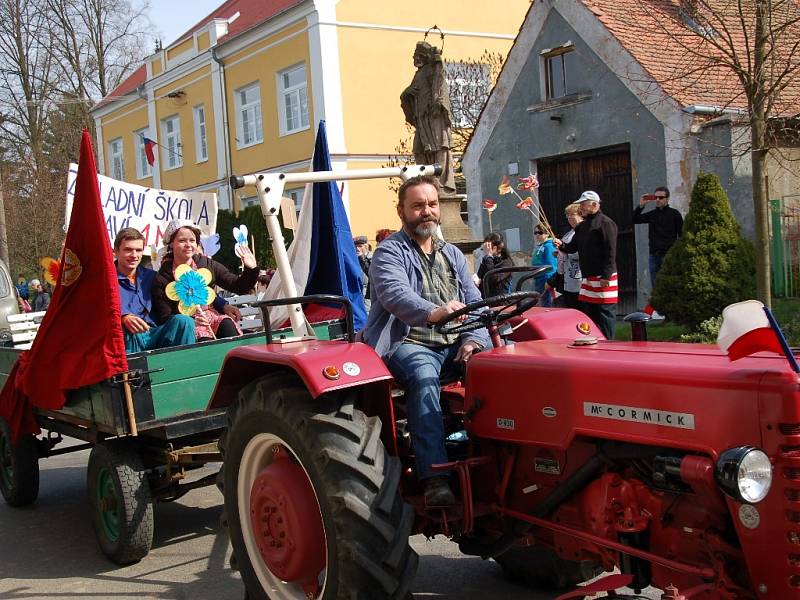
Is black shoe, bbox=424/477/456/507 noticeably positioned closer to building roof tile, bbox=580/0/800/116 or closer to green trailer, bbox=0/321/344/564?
green trailer, bbox=0/321/344/564

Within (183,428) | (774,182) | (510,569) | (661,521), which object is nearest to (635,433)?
(661,521)

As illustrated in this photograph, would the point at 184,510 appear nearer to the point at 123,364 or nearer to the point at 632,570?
the point at 123,364

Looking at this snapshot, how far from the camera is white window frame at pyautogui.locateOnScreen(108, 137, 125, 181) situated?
1430 inches

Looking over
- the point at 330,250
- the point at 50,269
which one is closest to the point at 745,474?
the point at 330,250

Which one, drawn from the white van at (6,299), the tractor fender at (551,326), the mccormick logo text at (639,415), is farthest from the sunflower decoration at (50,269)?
the white van at (6,299)

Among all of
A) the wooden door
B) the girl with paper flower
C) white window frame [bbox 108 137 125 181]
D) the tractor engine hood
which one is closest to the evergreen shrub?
the wooden door

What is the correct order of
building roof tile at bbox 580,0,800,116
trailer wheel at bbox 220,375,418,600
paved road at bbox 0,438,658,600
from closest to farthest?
trailer wheel at bbox 220,375,418,600
paved road at bbox 0,438,658,600
building roof tile at bbox 580,0,800,116

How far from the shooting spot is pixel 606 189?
50.4ft

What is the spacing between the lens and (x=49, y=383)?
5.63m

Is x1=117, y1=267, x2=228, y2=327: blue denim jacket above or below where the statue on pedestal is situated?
below

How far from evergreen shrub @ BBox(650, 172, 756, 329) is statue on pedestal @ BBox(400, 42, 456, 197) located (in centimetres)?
369

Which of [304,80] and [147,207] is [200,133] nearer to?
[304,80]

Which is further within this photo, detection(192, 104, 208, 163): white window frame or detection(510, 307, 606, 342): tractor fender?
detection(192, 104, 208, 163): white window frame

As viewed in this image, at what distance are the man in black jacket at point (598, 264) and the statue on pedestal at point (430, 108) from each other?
4807 mm
